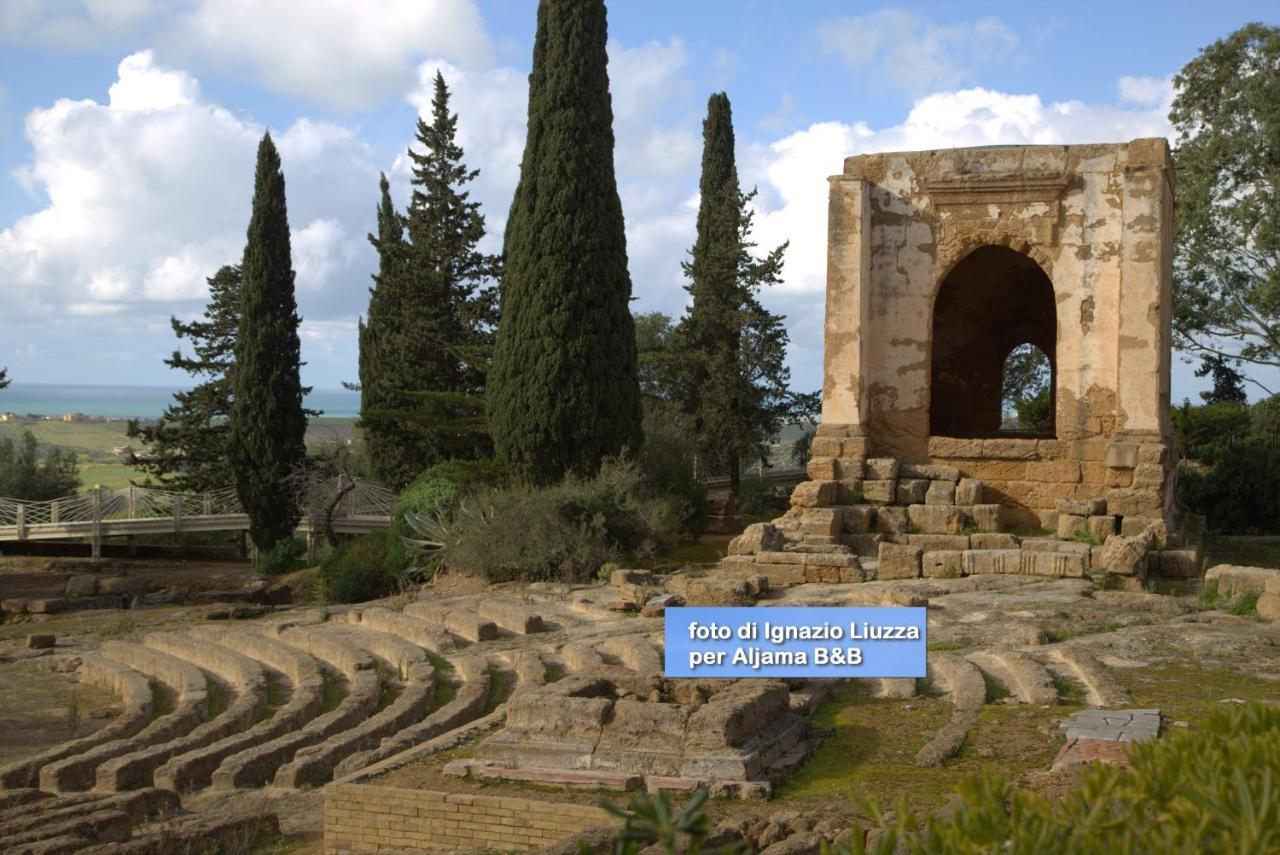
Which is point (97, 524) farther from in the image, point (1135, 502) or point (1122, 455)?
point (1135, 502)

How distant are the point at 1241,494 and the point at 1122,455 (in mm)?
10752

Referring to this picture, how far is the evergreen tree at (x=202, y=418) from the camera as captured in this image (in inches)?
1282

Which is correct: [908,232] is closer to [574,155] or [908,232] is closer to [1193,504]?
[574,155]

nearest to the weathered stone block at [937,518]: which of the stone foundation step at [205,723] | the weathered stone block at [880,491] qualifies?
the weathered stone block at [880,491]

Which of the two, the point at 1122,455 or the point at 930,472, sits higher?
the point at 1122,455

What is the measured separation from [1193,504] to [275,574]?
18.0m

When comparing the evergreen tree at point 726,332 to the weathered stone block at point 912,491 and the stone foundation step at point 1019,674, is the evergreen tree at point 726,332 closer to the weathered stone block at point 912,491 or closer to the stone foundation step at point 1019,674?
the weathered stone block at point 912,491

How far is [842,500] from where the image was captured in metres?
16.2

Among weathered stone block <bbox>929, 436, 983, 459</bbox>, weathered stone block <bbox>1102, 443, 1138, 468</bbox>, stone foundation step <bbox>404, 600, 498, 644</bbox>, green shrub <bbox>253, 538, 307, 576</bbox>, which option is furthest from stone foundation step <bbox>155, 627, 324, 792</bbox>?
green shrub <bbox>253, 538, 307, 576</bbox>

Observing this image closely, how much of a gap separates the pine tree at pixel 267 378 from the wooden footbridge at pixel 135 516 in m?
0.97

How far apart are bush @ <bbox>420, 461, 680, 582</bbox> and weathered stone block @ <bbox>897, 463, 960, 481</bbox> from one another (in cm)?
349

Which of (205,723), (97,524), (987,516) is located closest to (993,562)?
(987,516)

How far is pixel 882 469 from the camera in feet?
53.2

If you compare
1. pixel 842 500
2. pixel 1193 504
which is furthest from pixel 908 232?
pixel 1193 504
